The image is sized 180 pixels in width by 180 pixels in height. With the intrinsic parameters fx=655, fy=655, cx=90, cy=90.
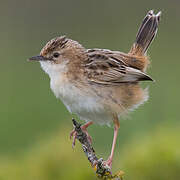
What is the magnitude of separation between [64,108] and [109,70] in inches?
151

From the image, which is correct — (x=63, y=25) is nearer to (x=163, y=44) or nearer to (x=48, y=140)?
(x=163, y=44)

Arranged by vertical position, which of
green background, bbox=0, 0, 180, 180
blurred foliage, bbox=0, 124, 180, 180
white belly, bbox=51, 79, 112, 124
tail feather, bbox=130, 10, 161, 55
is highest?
tail feather, bbox=130, 10, 161, 55

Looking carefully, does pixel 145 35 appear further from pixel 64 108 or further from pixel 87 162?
pixel 64 108

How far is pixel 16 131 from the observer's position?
1029 cm

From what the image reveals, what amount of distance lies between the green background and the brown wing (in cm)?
66

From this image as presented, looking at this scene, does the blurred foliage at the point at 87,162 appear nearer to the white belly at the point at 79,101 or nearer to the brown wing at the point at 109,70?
the white belly at the point at 79,101

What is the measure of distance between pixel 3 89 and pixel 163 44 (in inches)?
161

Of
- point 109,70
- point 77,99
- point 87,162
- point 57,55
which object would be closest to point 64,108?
point 87,162

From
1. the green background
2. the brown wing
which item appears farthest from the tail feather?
the green background

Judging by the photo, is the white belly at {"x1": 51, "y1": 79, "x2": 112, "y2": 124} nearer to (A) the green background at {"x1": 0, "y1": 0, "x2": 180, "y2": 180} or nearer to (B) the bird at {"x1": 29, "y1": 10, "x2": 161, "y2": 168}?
(B) the bird at {"x1": 29, "y1": 10, "x2": 161, "y2": 168}

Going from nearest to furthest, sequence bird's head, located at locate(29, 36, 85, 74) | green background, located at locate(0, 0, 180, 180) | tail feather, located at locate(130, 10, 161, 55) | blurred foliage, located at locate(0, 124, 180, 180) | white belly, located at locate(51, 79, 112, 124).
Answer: white belly, located at locate(51, 79, 112, 124) → blurred foliage, located at locate(0, 124, 180, 180) → bird's head, located at locate(29, 36, 85, 74) → green background, located at locate(0, 0, 180, 180) → tail feather, located at locate(130, 10, 161, 55)

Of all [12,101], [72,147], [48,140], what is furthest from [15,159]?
[12,101]

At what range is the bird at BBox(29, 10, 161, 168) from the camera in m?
7.09

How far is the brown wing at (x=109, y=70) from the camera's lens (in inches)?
283
